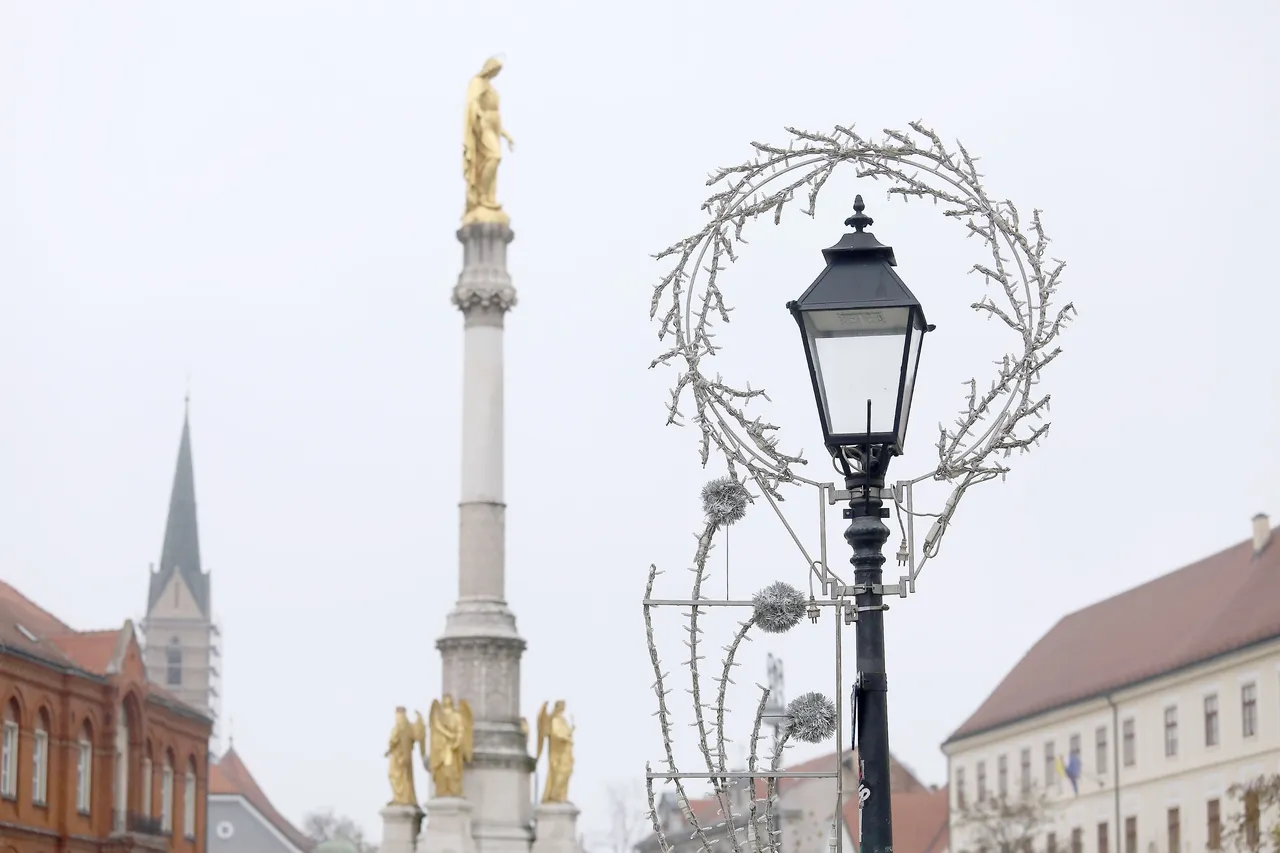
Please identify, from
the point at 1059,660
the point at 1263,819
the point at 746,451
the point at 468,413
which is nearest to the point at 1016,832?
the point at 1059,660

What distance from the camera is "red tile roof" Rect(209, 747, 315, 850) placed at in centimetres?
9412

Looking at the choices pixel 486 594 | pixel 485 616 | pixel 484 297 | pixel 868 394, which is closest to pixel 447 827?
pixel 485 616

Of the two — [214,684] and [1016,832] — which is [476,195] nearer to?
[1016,832]

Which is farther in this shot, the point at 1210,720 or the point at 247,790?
the point at 247,790

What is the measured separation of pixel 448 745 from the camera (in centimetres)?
5188

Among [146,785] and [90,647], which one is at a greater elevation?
[90,647]

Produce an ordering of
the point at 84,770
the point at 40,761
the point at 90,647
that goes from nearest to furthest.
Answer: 1. the point at 40,761
2. the point at 84,770
3. the point at 90,647

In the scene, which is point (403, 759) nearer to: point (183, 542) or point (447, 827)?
point (447, 827)

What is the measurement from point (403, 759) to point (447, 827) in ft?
8.76

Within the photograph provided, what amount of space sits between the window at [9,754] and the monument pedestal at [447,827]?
27.8ft

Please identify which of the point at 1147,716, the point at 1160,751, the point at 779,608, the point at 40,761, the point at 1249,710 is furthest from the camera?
the point at 1147,716

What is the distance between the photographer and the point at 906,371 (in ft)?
24.2

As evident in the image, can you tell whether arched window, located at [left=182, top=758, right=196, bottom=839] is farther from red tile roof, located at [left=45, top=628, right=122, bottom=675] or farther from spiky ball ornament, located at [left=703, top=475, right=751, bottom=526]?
spiky ball ornament, located at [left=703, top=475, right=751, bottom=526]

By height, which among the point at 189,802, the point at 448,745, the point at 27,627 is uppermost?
the point at 27,627
